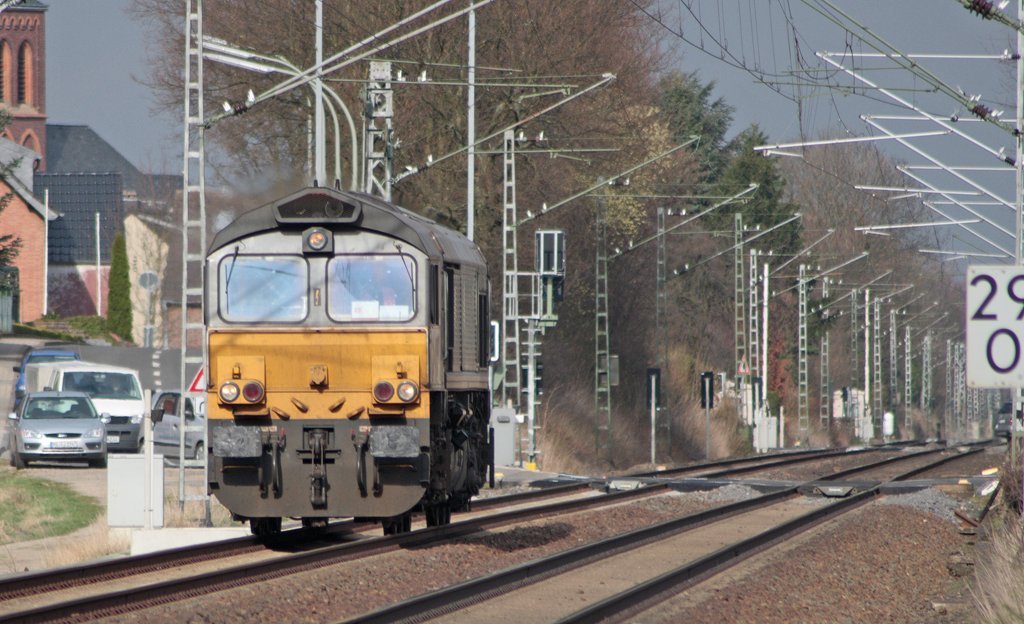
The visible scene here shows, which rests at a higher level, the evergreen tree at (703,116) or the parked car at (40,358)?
the evergreen tree at (703,116)

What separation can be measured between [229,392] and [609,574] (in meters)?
4.10

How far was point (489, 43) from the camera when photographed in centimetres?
4534

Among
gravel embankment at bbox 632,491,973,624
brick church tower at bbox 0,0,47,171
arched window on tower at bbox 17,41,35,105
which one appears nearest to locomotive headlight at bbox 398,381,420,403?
gravel embankment at bbox 632,491,973,624

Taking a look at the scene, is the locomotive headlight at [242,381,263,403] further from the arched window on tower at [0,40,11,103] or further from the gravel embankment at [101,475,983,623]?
the arched window on tower at [0,40,11,103]

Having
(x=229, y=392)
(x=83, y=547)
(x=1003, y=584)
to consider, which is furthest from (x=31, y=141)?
(x=1003, y=584)

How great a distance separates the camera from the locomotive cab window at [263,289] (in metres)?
16.0

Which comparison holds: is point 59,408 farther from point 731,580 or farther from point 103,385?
point 731,580

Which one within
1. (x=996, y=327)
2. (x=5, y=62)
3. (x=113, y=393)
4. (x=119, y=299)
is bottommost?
(x=113, y=393)

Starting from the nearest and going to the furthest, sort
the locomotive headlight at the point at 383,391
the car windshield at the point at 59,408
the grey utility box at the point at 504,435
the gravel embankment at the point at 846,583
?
the gravel embankment at the point at 846,583, the locomotive headlight at the point at 383,391, the grey utility box at the point at 504,435, the car windshield at the point at 59,408

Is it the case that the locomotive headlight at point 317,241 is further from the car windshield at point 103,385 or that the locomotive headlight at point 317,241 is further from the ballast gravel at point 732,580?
the car windshield at point 103,385

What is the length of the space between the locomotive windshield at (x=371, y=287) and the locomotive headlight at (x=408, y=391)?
715mm

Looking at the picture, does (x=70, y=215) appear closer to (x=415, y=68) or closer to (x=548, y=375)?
(x=548, y=375)

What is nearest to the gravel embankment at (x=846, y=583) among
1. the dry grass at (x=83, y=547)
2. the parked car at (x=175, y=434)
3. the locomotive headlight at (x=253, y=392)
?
the locomotive headlight at (x=253, y=392)

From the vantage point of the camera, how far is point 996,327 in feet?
42.1
